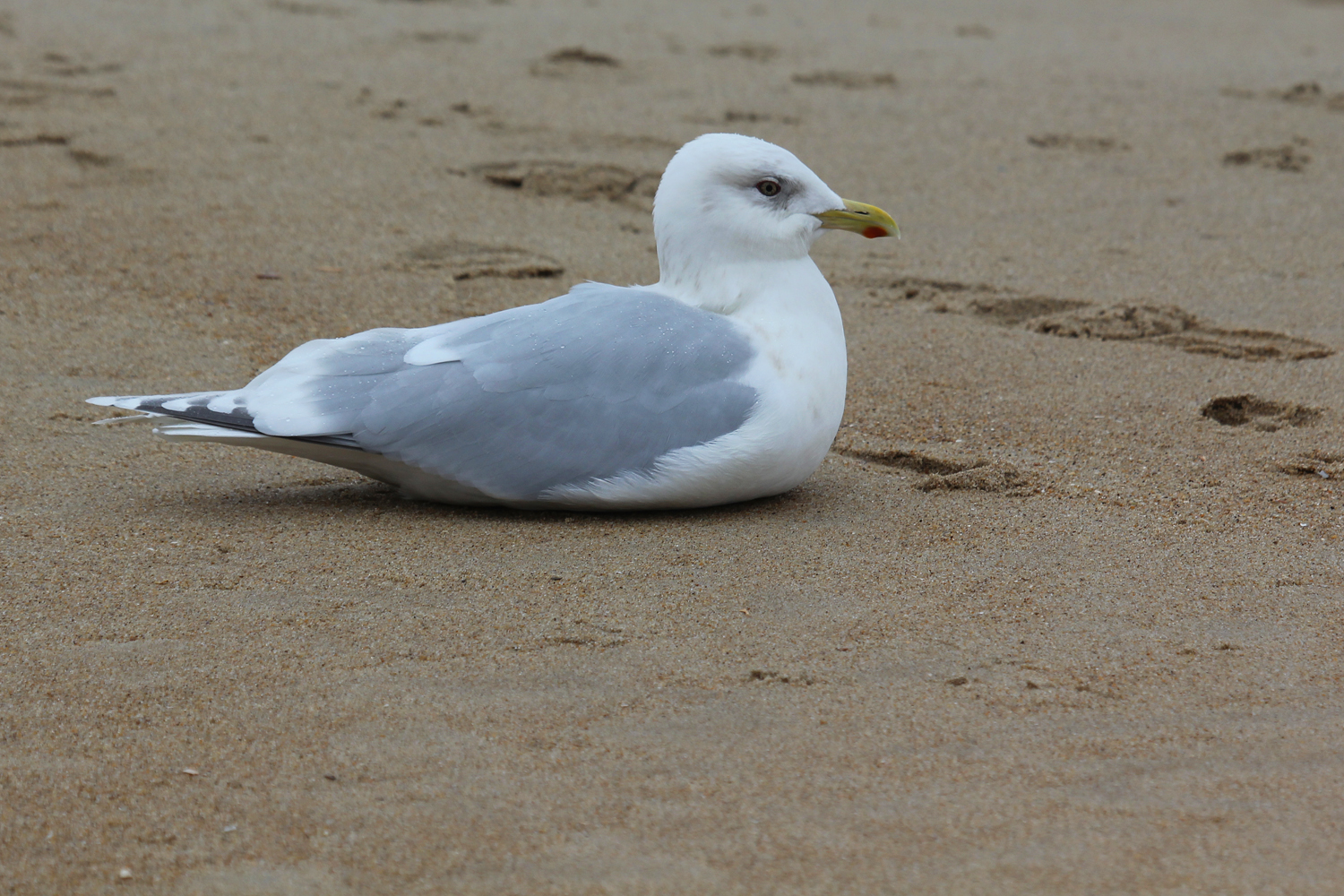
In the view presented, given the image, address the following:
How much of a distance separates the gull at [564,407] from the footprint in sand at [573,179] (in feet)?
7.95

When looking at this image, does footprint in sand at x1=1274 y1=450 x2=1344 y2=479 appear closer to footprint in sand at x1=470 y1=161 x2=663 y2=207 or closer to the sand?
the sand

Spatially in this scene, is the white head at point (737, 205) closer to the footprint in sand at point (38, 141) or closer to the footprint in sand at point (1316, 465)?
the footprint in sand at point (1316, 465)

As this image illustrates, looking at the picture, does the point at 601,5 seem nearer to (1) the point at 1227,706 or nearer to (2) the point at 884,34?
(2) the point at 884,34

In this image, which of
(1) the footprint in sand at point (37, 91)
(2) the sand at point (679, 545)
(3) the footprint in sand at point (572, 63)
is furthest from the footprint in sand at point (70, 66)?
(3) the footprint in sand at point (572, 63)

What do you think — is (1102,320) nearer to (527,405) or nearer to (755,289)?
(755,289)

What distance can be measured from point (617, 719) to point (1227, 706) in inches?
37.9

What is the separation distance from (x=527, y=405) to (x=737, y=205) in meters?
0.68

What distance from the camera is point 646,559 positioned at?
9.69 feet

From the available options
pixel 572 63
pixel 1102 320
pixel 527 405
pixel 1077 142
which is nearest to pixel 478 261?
pixel 527 405

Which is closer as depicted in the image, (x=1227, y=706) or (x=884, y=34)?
(x=1227, y=706)

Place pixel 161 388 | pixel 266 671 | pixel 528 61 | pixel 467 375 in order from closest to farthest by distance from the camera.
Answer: pixel 266 671
pixel 467 375
pixel 161 388
pixel 528 61

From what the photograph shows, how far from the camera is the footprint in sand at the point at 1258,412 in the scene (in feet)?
12.2

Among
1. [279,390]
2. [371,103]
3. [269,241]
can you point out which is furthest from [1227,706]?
[371,103]

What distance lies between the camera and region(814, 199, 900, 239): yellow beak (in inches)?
134
